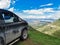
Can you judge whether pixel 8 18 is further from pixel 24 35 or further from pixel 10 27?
pixel 24 35

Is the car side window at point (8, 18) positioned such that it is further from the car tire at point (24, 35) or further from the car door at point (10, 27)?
the car tire at point (24, 35)

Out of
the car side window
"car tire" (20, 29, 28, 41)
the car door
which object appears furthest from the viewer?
"car tire" (20, 29, 28, 41)

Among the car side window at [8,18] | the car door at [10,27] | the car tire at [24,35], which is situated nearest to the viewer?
the car door at [10,27]

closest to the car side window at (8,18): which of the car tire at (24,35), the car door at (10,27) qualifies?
the car door at (10,27)

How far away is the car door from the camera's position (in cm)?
1005

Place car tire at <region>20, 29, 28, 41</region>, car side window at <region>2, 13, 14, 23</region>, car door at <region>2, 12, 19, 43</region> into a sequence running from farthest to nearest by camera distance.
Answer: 1. car tire at <region>20, 29, 28, 41</region>
2. car side window at <region>2, 13, 14, 23</region>
3. car door at <region>2, 12, 19, 43</region>

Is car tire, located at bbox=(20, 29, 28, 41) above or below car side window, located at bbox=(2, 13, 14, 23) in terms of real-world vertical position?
below

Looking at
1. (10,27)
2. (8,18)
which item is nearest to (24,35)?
(8,18)

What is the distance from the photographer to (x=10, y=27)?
410 inches

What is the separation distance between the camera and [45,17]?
15977mm

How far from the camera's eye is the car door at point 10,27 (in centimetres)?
1005

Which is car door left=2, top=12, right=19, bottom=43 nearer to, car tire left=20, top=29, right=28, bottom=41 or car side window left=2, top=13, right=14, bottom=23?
car side window left=2, top=13, right=14, bottom=23

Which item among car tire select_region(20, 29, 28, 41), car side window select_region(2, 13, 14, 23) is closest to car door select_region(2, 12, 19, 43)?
car side window select_region(2, 13, 14, 23)

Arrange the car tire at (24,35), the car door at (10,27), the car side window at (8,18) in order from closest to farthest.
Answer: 1. the car door at (10,27)
2. the car side window at (8,18)
3. the car tire at (24,35)
